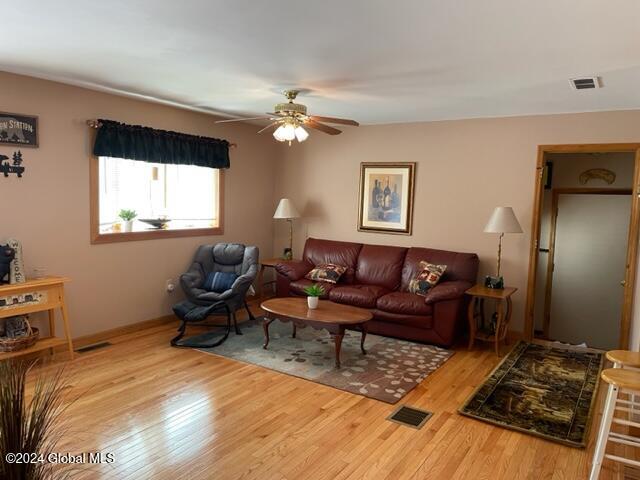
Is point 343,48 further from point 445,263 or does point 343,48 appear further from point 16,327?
point 16,327

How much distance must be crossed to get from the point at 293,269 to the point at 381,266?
106 centimetres

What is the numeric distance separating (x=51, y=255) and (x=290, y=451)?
9.36ft

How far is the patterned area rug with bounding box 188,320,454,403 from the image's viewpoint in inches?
146

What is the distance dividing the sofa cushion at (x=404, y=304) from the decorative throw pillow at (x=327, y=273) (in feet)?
2.53

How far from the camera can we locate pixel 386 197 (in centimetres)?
582

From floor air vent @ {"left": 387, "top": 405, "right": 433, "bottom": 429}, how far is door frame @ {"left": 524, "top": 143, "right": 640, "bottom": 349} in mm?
2305

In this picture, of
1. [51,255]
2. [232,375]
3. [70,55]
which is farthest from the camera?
[51,255]

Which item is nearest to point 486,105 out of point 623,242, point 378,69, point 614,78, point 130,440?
point 614,78

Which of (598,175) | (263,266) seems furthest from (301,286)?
(598,175)

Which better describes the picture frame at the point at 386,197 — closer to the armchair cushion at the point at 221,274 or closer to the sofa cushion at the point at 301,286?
the sofa cushion at the point at 301,286

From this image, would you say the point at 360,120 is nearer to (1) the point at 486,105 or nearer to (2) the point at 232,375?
(1) the point at 486,105

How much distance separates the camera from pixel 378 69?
3.31 metres

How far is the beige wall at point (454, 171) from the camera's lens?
4809 millimetres

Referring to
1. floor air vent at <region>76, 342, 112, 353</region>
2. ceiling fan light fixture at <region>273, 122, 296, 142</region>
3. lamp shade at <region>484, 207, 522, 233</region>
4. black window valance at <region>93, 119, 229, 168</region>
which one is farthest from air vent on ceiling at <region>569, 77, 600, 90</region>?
floor air vent at <region>76, 342, 112, 353</region>
